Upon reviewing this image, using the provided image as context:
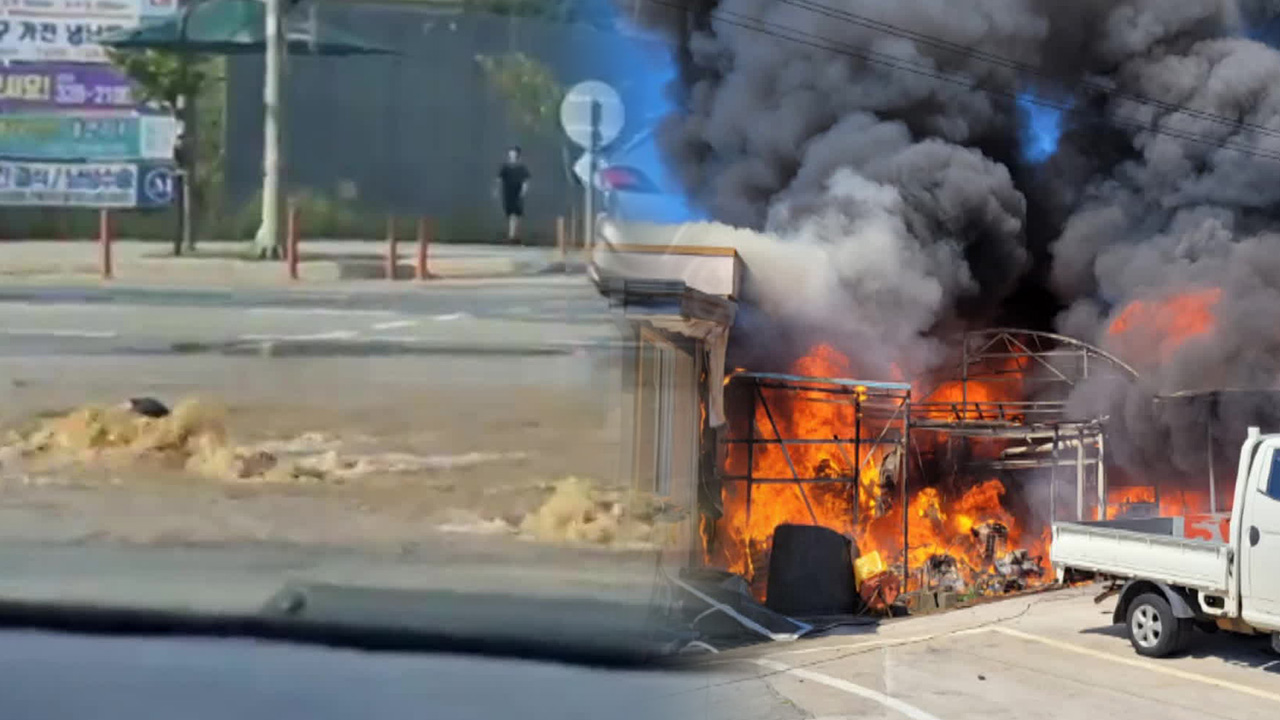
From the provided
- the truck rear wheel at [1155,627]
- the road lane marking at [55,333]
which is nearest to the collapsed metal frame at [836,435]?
the truck rear wheel at [1155,627]

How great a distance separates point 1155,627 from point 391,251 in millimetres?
5611

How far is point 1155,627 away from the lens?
6418 millimetres

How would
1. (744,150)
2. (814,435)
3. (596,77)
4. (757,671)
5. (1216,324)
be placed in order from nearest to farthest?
(596,77) → (757,671) → (814,435) → (1216,324) → (744,150)

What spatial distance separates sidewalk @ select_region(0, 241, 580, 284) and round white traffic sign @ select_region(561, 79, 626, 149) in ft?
0.82

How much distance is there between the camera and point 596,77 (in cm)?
237

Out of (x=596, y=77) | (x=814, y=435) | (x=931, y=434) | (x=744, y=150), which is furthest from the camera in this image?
(x=744, y=150)

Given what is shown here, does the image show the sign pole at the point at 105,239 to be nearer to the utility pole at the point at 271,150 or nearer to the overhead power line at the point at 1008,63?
the utility pole at the point at 271,150

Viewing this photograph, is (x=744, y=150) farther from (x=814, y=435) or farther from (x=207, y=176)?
(x=207, y=176)

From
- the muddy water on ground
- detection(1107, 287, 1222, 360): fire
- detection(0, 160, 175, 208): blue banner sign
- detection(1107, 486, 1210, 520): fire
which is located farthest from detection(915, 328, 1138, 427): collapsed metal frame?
detection(0, 160, 175, 208): blue banner sign

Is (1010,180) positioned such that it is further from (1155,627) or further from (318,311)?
(318,311)

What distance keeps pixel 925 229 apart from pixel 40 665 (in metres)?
14.0

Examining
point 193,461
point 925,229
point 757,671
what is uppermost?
point 925,229

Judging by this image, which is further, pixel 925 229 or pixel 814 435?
pixel 925 229

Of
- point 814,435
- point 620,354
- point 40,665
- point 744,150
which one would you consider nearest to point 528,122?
point 620,354
